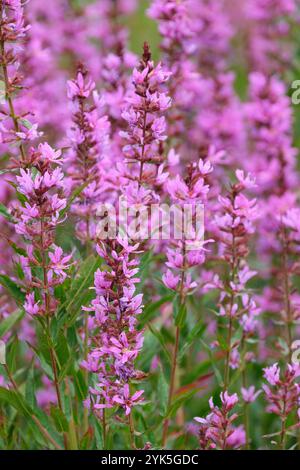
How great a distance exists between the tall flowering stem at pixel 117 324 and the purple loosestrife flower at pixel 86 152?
284 millimetres

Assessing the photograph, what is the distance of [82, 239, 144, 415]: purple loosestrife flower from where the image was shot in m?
1.74

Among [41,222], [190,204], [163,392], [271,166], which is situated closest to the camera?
[41,222]

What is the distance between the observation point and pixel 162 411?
2.16 meters

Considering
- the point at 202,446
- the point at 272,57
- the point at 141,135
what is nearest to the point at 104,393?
the point at 202,446

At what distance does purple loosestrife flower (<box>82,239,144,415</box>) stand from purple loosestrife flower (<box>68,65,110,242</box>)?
0.28 meters

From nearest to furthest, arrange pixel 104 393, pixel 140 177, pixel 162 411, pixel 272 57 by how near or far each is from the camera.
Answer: pixel 104 393 → pixel 140 177 → pixel 162 411 → pixel 272 57

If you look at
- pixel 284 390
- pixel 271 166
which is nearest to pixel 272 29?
pixel 271 166

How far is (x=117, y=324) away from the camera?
178 centimetres

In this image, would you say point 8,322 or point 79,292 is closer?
point 79,292

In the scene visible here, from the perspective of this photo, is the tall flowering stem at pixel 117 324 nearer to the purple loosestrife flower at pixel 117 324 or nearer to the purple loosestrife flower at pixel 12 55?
the purple loosestrife flower at pixel 117 324

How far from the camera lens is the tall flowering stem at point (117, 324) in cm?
174

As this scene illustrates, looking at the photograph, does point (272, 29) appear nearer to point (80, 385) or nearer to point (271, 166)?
point (271, 166)

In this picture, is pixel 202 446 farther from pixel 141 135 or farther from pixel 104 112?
pixel 104 112
